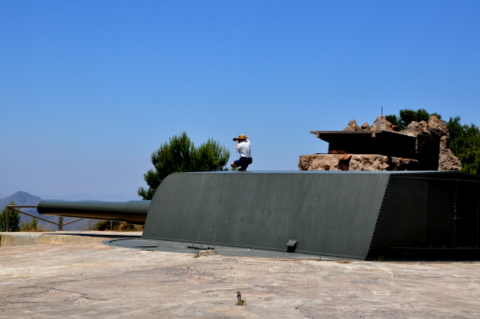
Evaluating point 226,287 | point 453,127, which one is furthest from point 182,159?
point 453,127

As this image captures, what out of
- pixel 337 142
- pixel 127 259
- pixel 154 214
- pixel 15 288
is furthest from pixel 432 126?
pixel 15 288

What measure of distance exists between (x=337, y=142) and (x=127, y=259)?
18303 millimetres

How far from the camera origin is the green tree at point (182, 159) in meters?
33.8

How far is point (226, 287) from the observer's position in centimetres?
639

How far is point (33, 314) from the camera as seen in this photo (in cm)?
503

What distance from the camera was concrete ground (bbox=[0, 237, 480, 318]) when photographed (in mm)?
5191

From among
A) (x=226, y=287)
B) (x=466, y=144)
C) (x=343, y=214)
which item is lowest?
(x=226, y=287)

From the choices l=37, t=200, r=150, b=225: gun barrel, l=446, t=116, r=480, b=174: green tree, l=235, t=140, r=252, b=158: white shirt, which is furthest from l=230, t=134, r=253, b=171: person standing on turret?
l=446, t=116, r=480, b=174: green tree

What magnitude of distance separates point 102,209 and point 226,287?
754 cm

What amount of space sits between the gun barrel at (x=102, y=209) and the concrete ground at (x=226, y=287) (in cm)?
336

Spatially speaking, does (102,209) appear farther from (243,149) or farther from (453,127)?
(453,127)

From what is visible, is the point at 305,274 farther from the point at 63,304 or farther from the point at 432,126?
the point at 432,126

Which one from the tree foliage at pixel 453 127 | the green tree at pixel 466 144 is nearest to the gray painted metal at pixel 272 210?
the green tree at pixel 466 144

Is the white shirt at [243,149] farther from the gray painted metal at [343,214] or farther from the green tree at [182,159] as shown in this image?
the green tree at [182,159]
